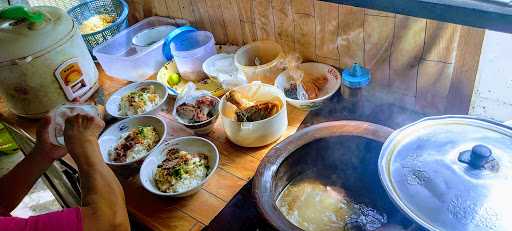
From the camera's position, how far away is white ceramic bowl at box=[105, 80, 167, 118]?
2.00m

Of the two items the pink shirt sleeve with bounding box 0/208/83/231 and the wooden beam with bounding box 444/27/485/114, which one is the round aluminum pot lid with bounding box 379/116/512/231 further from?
the pink shirt sleeve with bounding box 0/208/83/231

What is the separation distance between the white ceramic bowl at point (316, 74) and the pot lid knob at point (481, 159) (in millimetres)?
882

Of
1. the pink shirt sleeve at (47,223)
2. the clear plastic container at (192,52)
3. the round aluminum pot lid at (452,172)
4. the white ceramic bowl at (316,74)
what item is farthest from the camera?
the clear plastic container at (192,52)

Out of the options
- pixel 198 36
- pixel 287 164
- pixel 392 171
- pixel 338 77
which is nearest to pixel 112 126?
pixel 198 36

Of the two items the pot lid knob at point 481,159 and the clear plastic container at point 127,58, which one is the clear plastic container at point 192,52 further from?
the pot lid knob at point 481,159

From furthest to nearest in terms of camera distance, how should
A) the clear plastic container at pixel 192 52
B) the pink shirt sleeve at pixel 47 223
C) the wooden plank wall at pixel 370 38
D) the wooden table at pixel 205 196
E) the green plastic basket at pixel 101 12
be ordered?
the green plastic basket at pixel 101 12
the clear plastic container at pixel 192 52
the wooden plank wall at pixel 370 38
the wooden table at pixel 205 196
the pink shirt sleeve at pixel 47 223

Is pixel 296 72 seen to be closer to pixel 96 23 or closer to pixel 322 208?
pixel 322 208

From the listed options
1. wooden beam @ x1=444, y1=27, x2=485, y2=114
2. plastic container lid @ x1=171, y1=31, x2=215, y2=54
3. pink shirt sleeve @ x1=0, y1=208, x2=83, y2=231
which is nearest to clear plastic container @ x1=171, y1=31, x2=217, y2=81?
plastic container lid @ x1=171, y1=31, x2=215, y2=54

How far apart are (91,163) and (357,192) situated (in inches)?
40.4

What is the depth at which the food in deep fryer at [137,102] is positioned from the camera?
1984 mm

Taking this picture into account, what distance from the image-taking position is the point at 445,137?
1.08 metres

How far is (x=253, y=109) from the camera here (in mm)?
1691

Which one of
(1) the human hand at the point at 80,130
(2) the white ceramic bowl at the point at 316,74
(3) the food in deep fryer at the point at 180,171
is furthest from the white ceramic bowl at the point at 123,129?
(2) the white ceramic bowl at the point at 316,74

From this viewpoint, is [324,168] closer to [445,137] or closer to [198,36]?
[445,137]
